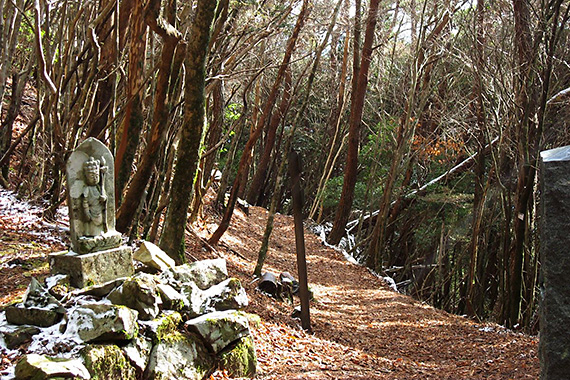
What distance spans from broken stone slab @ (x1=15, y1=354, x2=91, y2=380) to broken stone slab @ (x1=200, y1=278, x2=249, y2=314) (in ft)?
6.75

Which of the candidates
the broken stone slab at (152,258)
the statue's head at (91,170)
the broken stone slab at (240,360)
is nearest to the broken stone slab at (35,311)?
the statue's head at (91,170)

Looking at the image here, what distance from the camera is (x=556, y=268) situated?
315cm

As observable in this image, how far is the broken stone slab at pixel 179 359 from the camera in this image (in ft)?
17.3

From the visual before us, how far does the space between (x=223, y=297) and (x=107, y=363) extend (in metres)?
2.09

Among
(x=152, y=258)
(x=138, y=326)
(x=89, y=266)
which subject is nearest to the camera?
(x=138, y=326)

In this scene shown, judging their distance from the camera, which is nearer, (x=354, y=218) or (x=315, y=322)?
(x=315, y=322)

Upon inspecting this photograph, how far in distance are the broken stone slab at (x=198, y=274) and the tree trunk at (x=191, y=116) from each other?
101cm

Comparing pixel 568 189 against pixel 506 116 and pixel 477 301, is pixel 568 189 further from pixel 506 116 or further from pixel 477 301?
pixel 477 301

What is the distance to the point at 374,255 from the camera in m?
17.2

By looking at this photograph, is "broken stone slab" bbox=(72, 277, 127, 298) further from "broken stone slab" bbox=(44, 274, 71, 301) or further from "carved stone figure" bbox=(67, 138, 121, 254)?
"carved stone figure" bbox=(67, 138, 121, 254)

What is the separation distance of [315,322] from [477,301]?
899 cm

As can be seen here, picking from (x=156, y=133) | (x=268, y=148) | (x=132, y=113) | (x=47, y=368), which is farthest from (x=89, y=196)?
(x=268, y=148)

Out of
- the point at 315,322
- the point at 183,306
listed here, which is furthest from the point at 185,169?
the point at 315,322

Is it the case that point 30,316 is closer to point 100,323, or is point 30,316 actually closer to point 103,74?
point 100,323
